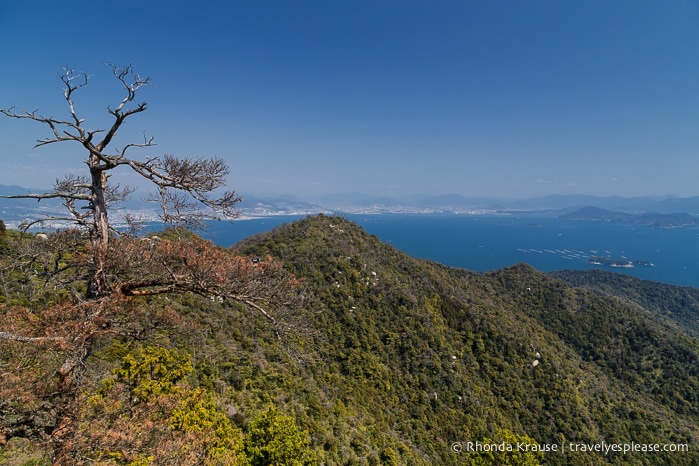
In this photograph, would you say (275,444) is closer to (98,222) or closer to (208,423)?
(208,423)

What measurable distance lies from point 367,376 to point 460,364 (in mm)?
13626

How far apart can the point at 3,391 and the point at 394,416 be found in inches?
1265

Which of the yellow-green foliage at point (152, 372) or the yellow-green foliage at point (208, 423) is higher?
the yellow-green foliage at point (152, 372)

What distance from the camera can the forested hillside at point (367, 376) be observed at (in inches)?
236

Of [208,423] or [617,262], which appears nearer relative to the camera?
[208,423]

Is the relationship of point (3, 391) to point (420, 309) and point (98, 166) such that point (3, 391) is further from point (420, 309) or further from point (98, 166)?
point (420, 309)

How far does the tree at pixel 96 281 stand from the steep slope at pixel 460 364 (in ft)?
62.4

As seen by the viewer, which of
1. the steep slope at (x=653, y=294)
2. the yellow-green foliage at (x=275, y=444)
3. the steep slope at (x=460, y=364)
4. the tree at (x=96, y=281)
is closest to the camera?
the tree at (x=96, y=281)

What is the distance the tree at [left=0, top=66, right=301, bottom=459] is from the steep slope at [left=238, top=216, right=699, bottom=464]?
1901 cm

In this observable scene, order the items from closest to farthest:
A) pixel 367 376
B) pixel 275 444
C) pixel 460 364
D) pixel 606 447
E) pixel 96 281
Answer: pixel 96 281 < pixel 275 444 < pixel 367 376 < pixel 606 447 < pixel 460 364

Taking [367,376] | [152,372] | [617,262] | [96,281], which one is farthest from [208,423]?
[617,262]

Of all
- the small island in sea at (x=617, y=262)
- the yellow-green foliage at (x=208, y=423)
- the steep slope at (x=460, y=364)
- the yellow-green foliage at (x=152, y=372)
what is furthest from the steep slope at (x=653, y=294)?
the yellow-green foliage at (x=152, y=372)

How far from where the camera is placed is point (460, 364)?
3928 centimetres

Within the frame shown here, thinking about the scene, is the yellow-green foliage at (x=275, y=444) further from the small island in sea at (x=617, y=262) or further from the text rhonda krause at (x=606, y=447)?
the small island in sea at (x=617, y=262)
